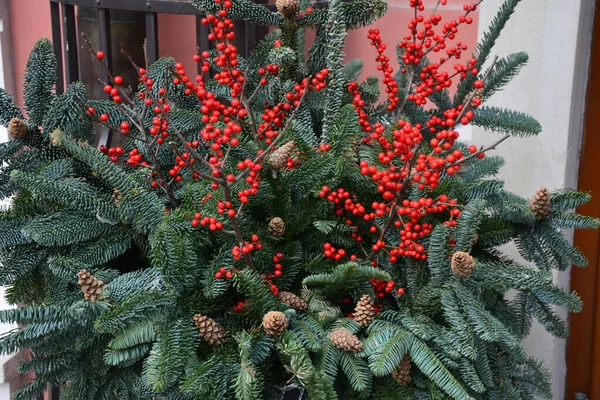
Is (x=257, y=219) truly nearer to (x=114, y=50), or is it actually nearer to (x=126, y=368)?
(x=126, y=368)

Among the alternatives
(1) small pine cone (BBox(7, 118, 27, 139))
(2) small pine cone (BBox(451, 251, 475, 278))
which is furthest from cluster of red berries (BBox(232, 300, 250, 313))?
(1) small pine cone (BBox(7, 118, 27, 139))

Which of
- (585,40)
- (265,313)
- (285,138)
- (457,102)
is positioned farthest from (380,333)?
(585,40)

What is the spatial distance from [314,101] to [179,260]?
292mm

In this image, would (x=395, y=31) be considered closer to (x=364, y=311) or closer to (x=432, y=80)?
(x=432, y=80)

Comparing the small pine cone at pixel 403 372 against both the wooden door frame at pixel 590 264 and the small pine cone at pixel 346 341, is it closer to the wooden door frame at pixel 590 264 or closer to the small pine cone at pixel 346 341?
the small pine cone at pixel 346 341

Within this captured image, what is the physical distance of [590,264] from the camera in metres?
1.22

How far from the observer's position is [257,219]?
2.50ft

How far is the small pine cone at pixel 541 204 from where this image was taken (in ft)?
2.34

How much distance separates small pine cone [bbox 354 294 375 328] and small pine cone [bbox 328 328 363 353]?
4 centimetres

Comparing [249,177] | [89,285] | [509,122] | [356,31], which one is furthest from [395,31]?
[89,285]

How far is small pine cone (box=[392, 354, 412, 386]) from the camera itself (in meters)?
0.66

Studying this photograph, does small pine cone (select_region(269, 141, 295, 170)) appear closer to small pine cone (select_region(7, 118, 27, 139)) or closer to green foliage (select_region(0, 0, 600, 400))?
green foliage (select_region(0, 0, 600, 400))

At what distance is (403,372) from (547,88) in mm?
676

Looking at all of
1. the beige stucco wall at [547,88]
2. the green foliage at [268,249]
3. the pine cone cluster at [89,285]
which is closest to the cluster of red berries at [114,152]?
the green foliage at [268,249]
